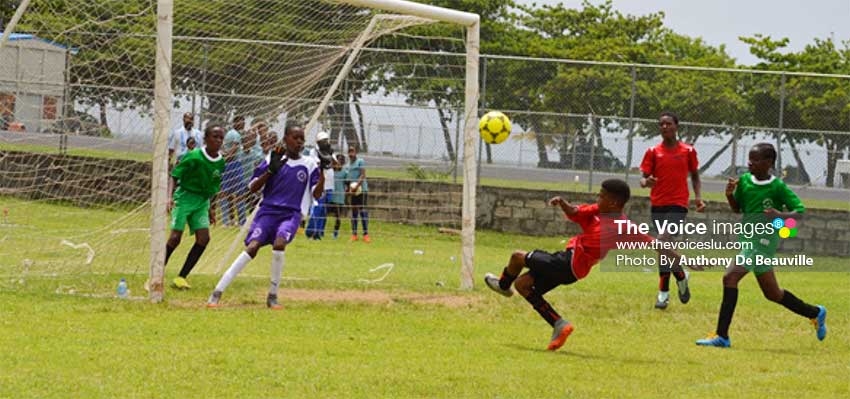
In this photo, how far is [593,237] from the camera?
1073 cm

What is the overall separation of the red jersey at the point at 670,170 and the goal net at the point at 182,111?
2231mm

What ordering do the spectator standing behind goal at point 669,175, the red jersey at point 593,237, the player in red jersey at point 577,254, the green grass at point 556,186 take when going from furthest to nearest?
the green grass at point 556,186 → the spectator standing behind goal at point 669,175 → the red jersey at point 593,237 → the player in red jersey at point 577,254

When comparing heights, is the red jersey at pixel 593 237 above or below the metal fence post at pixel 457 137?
below

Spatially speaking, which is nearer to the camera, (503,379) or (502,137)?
(503,379)

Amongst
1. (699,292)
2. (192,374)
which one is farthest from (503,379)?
(699,292)

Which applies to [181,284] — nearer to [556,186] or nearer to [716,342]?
[716,342]

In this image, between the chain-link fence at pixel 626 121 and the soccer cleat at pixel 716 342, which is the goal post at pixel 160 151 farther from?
the chain-link fence at pixel 626 121

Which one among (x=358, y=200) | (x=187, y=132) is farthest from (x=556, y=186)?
(x=187, y=132)

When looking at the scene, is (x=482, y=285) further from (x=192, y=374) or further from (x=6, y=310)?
(x=192, y=374)

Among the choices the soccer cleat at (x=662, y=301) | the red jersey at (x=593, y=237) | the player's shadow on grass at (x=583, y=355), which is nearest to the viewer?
the player's shadow on grass at (x=583, y=355)

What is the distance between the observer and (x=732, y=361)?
10484 mm

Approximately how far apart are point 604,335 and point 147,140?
794 cm

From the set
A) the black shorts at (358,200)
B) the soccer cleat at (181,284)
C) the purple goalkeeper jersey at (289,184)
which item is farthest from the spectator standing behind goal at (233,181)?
the black shorts at (358,200)

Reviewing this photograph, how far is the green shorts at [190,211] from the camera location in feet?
45.8
